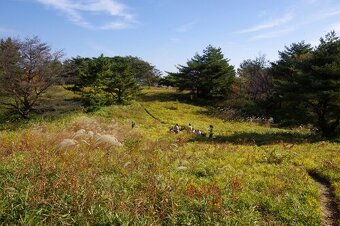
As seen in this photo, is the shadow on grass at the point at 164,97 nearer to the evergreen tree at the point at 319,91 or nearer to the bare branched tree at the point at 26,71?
the bare branched tree at the point at 26,71

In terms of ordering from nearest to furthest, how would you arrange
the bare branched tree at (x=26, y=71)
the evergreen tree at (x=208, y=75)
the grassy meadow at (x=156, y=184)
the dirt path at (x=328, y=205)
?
the grassy meadow at (x=156, y=184), the dirt path at (x=328, y=205), the bare branched tree at (x=26, y=71), the evergreen tree at (x=208, y=75)

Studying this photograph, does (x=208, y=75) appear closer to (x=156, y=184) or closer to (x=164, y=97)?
(x=164, y=97)

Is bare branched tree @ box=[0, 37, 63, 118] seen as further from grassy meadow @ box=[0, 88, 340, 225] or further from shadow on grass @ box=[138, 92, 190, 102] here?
shadow on grass @ box=[138, 92, 190, 102]

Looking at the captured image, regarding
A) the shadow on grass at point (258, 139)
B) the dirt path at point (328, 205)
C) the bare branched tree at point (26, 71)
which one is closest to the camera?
Answer: the dirt path at point (328, 205)

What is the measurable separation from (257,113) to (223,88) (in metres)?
10.4

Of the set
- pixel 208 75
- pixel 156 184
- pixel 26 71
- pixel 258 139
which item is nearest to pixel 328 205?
pixel 156 184

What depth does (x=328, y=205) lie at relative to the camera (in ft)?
38.7

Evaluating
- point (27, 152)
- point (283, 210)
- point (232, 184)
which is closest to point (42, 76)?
point (27, 152)

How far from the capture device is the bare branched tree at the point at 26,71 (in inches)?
1174

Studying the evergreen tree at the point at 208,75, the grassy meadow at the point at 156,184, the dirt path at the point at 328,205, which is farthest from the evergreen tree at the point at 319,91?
the evergreen tree at the point at 208,75

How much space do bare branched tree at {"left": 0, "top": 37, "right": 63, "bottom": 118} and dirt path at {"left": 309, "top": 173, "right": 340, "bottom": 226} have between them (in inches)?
921

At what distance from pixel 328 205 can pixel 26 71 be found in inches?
1012

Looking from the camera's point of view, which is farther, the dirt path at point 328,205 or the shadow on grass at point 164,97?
the shadow on grass at point 164,97

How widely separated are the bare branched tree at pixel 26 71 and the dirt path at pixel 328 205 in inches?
921
